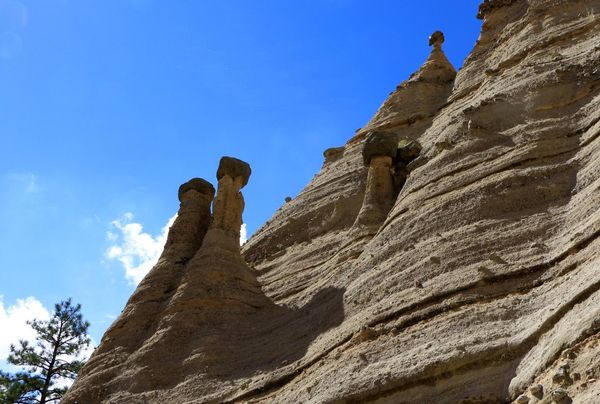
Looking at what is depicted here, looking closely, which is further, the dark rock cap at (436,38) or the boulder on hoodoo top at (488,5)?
the dark rock cap at (436,38)

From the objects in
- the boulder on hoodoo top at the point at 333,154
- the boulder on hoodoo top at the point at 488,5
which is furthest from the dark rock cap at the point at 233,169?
the boulder on hoodoo top at the point at 488,5

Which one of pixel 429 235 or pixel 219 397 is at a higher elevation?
pixel 429 235

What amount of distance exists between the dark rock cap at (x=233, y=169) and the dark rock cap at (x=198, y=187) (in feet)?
1.53

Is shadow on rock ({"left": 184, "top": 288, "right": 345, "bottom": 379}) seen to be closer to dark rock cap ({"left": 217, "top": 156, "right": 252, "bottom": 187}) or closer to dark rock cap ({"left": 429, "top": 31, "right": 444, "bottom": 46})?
dark rock cap ({"left": 217, "top": 156, "right": 252, "bottom": 187})

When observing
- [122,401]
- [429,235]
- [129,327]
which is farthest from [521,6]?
[122,401]

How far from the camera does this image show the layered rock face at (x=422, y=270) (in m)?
9.47

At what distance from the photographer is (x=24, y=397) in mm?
24281

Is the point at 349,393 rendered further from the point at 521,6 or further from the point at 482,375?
the point at 521,6

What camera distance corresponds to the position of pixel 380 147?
59.3 ft

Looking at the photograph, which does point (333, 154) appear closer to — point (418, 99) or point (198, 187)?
point (418, 99)

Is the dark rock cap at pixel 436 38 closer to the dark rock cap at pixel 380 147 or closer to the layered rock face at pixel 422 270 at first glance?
the layered rock face at pixel 422 270

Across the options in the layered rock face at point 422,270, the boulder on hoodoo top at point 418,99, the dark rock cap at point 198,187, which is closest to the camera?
the layered rock face at point 422,270

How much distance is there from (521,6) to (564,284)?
48.9 ft

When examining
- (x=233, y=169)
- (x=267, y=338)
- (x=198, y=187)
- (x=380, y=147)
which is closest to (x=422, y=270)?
(x=267, y=338)
